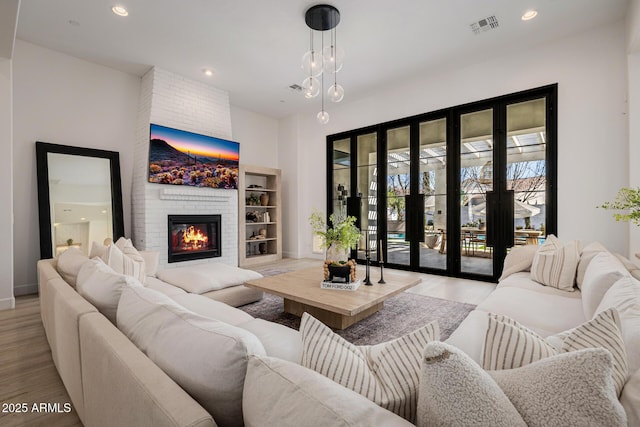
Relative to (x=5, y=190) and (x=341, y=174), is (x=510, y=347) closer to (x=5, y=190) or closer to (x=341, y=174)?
(x=5, y=190)

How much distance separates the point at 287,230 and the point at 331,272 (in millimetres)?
4165

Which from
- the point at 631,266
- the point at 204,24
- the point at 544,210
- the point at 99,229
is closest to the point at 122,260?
the point at 99,229

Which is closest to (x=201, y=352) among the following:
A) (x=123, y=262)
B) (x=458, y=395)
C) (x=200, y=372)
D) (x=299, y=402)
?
(x=200, y=372)

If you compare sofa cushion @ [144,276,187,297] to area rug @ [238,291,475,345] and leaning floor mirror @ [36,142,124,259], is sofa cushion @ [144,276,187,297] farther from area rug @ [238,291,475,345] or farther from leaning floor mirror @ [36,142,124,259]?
leaning floor mirror @ [36,142,124,259]

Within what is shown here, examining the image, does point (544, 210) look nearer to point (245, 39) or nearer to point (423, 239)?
point (423, 239)

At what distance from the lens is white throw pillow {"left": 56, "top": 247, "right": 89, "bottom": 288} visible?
2.04 metres

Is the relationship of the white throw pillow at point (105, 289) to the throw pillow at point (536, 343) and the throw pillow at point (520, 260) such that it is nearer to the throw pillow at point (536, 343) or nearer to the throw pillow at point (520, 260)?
the throw pillow at point (536, 343)

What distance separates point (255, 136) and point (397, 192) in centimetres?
339

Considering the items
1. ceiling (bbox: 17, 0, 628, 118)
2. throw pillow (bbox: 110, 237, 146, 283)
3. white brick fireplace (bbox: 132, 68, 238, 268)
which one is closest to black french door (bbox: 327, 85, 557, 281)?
ceiling (bbox: 17, 0, 628, 118)

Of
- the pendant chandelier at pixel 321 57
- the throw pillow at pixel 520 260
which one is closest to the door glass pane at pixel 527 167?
the throw pillow at pixel 520 260

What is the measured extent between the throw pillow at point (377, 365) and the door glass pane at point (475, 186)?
416 centimetres

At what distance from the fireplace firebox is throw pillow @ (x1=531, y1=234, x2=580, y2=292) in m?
4.62

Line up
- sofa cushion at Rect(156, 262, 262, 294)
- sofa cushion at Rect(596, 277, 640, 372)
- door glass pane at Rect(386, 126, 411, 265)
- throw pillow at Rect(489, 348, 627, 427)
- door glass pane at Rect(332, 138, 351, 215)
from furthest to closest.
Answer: door glass pane at Rect(332, 138, 351, 215) → door glass pane at Rect(386, 126, 411, 265) → sofa cushion at Rect(156, 262, 262, 294) → sofa cushion at Rect(596, 277, 640, 372) → throw pillow at Rect(489, 348, 627, 427)

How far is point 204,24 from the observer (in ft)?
11.4
